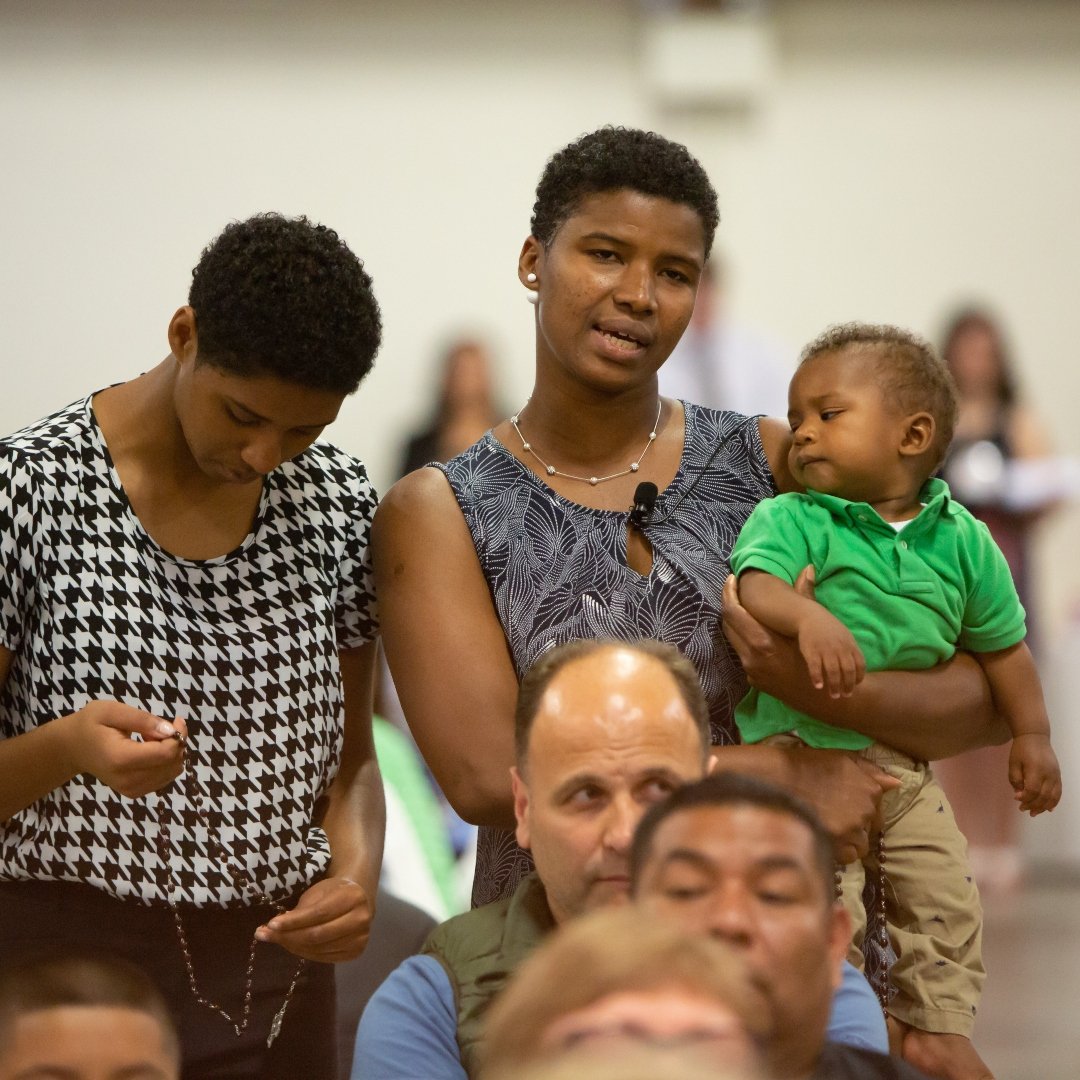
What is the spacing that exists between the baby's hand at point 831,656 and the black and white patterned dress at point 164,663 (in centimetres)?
61

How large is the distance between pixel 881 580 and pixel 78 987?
1.14 metres

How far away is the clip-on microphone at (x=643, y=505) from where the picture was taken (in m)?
2.25

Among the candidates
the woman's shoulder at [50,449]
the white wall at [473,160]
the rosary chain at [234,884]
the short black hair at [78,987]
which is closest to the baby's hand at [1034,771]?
the rosary chain at [234,884]

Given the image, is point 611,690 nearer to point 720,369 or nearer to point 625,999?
point 625,999

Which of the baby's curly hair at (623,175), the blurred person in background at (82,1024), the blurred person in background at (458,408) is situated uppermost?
the blurred person in background at (458,408)

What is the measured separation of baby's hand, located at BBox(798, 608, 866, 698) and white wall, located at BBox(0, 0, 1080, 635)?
5.26 m

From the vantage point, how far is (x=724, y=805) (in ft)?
5.25

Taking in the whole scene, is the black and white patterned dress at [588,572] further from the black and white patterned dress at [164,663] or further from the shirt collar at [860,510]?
the black and white patterned dress at [164,663]

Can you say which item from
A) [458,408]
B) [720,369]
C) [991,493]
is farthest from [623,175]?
[991,493]

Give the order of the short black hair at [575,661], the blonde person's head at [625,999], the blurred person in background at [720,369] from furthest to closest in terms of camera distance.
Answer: the blurred person in background at [720,369], the short black hair at [575,661], the blonde person's head at [625,999]

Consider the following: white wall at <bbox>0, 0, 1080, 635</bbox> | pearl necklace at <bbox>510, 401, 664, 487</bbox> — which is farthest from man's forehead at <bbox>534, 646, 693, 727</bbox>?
white wall at <bbox>0, 0, 1080, 635</bbox>

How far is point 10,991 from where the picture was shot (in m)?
1.86

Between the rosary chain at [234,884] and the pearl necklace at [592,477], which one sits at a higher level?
the pearl necklace at [592,477]

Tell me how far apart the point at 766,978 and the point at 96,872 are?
85 centimetres
